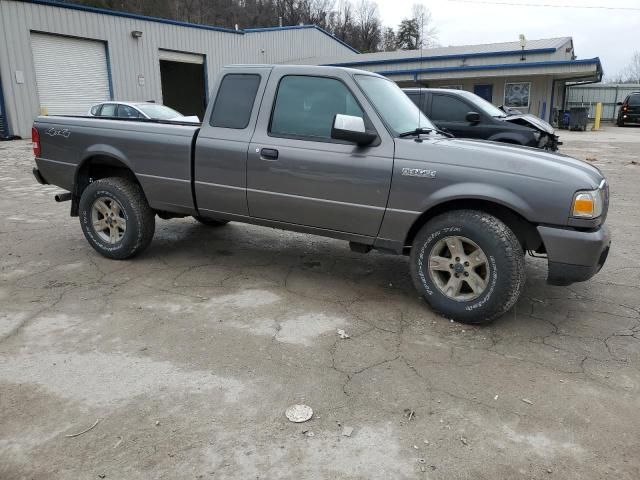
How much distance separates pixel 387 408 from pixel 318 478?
0.65m

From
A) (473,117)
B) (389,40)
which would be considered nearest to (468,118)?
(473,117)

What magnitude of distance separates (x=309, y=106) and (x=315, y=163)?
543 mm

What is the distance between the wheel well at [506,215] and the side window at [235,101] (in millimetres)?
1818

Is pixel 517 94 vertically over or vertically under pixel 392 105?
over

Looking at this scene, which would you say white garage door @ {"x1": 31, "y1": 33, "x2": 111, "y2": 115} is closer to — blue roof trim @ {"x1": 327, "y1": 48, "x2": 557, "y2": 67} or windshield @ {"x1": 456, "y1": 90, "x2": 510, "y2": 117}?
blue roof trim @ {"x1": 327, "y1": 48, "x2": 557, "y2": 67}

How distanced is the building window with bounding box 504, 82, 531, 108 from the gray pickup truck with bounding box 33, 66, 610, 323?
25486mm

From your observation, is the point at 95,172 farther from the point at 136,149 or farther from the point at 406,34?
the point at 406,34

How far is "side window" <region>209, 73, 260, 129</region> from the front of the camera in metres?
4.48

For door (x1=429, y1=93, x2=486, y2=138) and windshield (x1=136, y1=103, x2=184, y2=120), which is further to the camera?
windshield (x1=136, y1=103, x2=184, y2=120)

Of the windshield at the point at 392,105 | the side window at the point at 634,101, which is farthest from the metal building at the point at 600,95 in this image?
the windshield at the point at 392,105

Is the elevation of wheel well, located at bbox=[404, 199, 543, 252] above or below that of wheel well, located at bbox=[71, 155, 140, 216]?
below

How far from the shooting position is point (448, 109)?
9750 mm

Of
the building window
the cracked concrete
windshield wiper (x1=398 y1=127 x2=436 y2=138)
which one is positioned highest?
the building window

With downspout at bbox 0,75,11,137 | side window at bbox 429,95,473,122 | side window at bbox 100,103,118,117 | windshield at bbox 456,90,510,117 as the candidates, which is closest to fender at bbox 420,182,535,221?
side window at bbox 429,95,473,122
